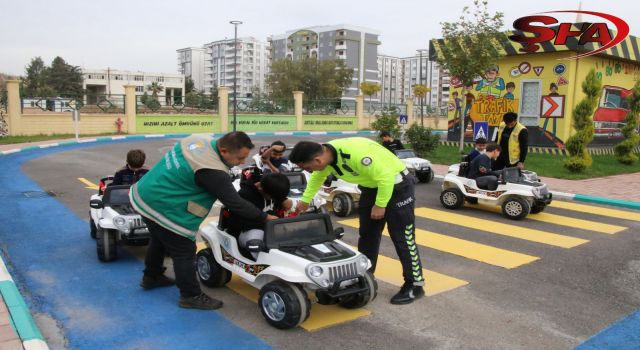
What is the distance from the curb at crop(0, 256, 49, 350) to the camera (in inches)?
154

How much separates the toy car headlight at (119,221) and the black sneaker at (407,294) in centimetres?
316

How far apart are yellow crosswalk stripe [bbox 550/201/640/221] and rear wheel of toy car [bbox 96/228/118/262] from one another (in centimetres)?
833

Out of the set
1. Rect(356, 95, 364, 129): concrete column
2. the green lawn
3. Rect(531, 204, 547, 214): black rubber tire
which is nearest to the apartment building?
Rect(356, 95, 364, 129): concrete column

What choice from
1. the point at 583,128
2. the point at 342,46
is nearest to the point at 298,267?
the point at 583,128

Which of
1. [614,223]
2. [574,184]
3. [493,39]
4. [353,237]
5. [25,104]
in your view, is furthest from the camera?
[25,104]

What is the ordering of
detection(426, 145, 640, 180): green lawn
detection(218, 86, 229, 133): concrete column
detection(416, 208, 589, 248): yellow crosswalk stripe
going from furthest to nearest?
1. detection(218, 86, 229, 133): concrete column
2. detection(426, 145, 640, 180): green lawn
3. detection(416, 208, 589, 248): yellow crosswalk stripe

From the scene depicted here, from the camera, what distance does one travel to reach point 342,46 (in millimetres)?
116625

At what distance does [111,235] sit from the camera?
6160mm

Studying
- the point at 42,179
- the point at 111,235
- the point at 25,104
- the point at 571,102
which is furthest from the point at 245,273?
the point at 25,104

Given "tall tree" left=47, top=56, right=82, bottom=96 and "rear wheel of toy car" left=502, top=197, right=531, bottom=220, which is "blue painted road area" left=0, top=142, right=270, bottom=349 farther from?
"tall tree" left=47, top=56, right=82, bottom=96

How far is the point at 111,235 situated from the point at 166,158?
6.82 feet

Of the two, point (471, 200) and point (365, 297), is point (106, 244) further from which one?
point (471, 200)

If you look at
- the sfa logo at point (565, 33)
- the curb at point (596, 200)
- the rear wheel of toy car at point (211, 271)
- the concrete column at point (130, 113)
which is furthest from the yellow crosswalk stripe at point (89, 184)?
the concrete column at point (130, 113)

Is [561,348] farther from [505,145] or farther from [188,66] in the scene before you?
[188,66]
